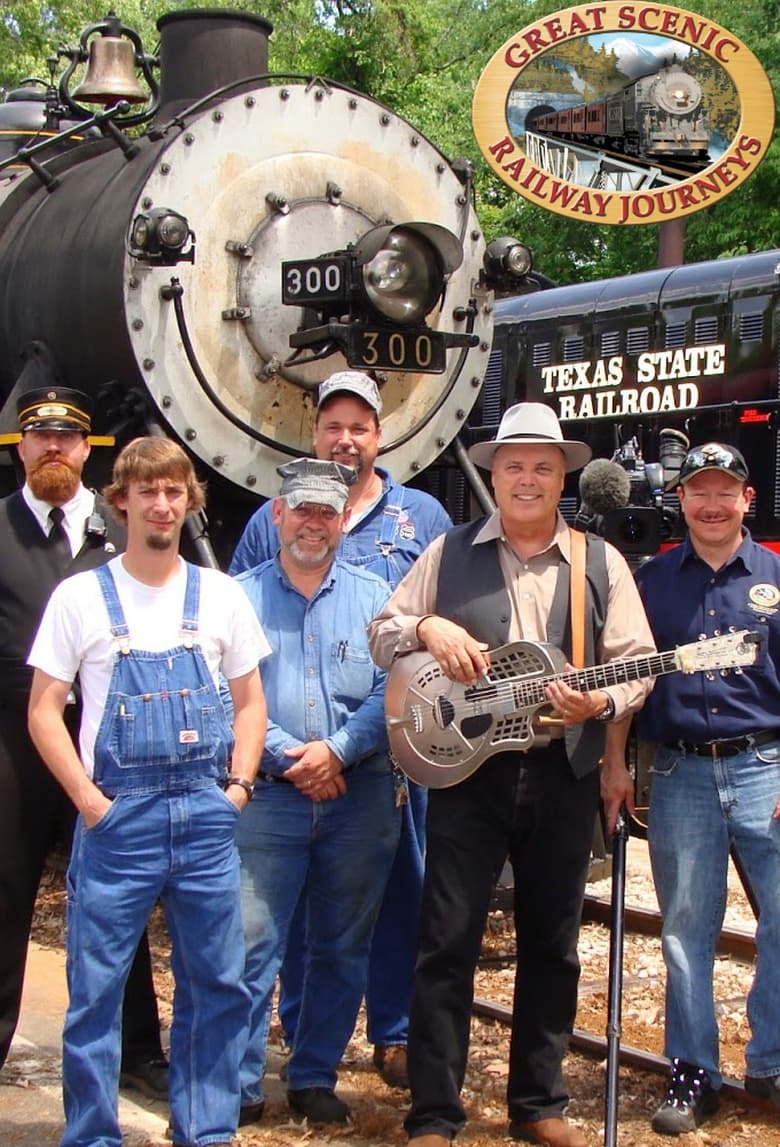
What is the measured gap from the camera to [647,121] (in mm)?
12797

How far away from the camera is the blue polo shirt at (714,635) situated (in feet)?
14.1

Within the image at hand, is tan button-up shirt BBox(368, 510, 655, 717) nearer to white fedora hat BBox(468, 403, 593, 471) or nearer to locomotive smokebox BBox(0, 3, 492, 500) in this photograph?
white fedora hat BBox(468, 403, 593, 471)

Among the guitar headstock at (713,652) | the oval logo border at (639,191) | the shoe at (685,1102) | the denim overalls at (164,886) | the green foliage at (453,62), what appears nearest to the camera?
the denim overalls at (164,886)

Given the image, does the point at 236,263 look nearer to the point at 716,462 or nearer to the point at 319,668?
the point at 319,668

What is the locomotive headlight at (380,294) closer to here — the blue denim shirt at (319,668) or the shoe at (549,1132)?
the blue denim shirt at (319,668)

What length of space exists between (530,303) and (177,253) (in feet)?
26.0

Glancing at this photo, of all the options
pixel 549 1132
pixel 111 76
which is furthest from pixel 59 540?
pixel 111 76

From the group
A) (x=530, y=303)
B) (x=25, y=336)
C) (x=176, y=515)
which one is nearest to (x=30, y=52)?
(x=530, y=303)

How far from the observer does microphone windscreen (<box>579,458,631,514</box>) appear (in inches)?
287

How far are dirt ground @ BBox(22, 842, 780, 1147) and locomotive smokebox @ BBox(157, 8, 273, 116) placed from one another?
3.13m

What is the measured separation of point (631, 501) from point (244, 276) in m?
2.71

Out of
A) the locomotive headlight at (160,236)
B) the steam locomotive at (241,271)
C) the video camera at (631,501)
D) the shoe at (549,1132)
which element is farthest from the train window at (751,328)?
the shoe at (549,1132)

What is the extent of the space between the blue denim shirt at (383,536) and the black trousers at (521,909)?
32.3 inches

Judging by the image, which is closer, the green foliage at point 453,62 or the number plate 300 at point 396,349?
the number plate 300 at point 396,349
